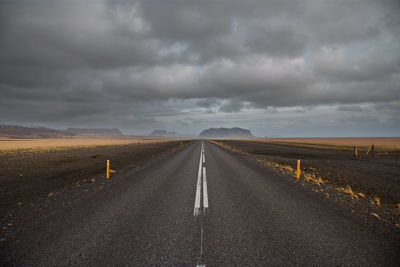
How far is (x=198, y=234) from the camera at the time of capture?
3.90 metres

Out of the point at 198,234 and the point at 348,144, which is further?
the point at 348,144

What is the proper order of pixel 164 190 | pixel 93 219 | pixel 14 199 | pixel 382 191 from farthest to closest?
pixel 382 191, pixel 164 190, pixel 14 199, pixel 93 219

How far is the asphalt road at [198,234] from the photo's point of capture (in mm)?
3135

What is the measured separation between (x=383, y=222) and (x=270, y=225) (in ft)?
10.0

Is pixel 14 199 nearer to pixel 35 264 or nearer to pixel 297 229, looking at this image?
pixel 35 264

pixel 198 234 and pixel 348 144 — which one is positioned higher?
pixel 348 144

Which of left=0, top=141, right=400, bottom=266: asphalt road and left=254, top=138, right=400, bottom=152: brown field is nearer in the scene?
left=0, top=141, right=400, bottom=266: asphalt road

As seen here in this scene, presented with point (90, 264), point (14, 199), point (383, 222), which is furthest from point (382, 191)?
point (14, 199)

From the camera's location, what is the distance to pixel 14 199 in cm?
665

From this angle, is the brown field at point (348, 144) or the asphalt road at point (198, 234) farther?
the brown field at point (348, 144)

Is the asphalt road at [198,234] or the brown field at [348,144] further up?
the brown field at [348,144]

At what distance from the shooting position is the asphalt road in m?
3.13

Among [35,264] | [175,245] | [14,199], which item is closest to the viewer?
[35,264]

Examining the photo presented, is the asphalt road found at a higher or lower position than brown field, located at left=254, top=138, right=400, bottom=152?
lower
